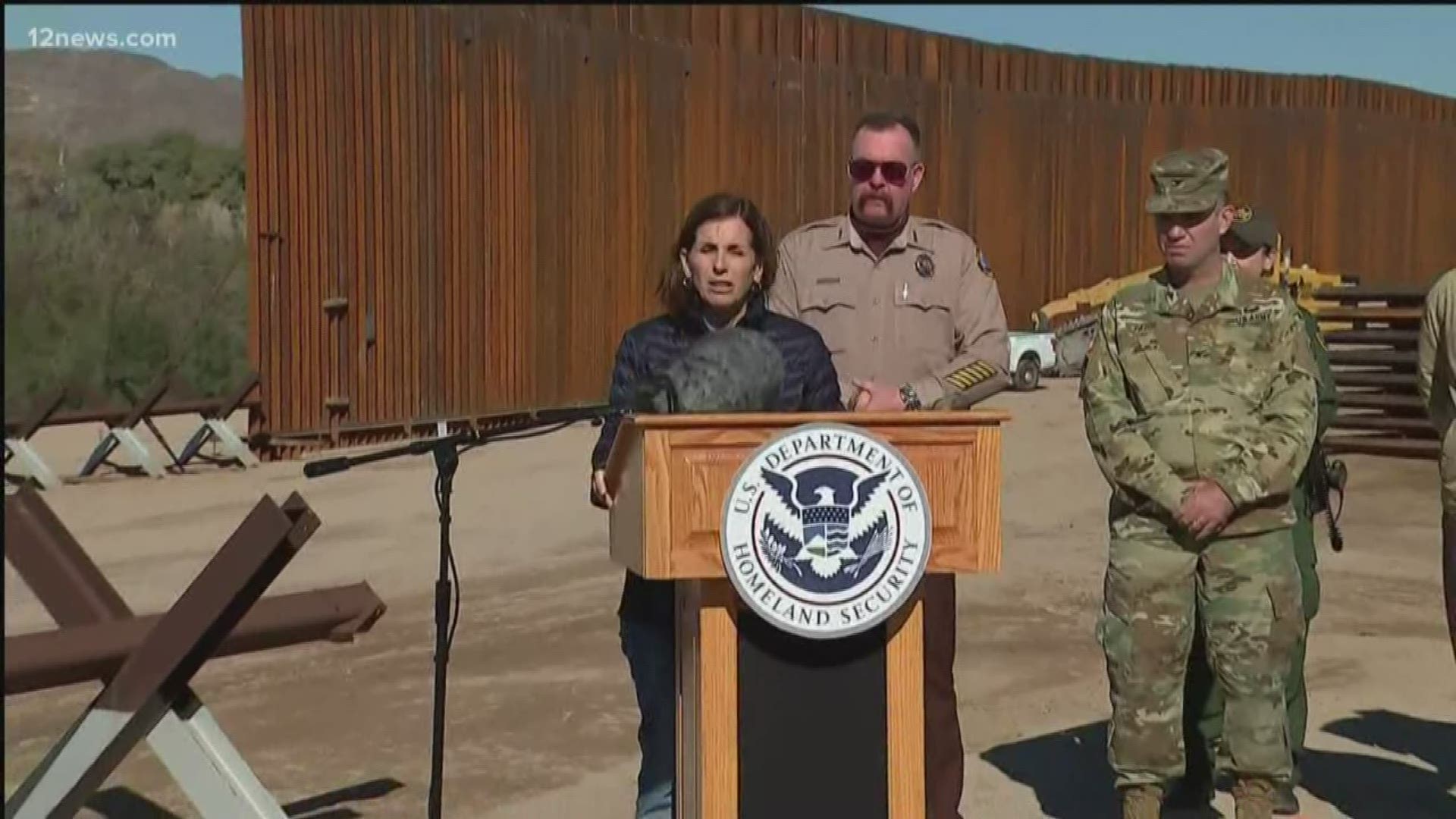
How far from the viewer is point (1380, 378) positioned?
1568cm

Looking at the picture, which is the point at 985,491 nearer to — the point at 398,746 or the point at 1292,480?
the point at 1292,480

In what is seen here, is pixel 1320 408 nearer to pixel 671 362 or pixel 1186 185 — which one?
pixel 1186 185

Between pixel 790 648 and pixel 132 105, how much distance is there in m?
49.8

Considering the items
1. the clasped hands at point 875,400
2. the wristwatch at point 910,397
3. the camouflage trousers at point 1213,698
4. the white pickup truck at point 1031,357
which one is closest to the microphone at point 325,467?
the clasped hands at point 875,400

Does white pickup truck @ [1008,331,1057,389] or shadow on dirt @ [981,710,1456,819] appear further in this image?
white pickup truck @ [1008,331,1057,389]

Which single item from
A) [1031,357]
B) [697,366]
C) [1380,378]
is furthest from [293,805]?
[1031,357]

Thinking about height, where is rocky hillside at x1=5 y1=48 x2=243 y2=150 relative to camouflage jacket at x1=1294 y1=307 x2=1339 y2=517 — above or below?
above

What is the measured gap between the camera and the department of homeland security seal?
10.8 ft

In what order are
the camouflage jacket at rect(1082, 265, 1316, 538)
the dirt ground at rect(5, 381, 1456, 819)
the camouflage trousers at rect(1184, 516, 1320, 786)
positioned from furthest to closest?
the dirt ground at rect(5, 381, 1456, 819)
the camouflage trousers at rect(1184, 516, 1320, 786)
the camouflage jacket at rect(1082, 265, 1316, 538)

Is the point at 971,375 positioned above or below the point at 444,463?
above

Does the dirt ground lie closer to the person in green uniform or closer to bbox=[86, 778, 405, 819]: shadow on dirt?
bbox=[86, 778, 405, 819]: shadow on dirt

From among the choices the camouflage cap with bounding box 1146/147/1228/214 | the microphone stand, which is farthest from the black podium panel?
Result: the camouflage cap with bounding box 1146/147/1228/214

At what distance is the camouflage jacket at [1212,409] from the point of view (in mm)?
4535

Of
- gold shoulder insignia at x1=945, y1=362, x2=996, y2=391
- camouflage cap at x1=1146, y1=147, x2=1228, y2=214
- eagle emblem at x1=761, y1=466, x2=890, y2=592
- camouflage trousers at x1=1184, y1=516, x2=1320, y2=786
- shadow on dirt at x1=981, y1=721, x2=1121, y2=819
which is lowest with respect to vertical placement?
shadow on dirt at x1=981, y1=721, x2=1121, y2=819
